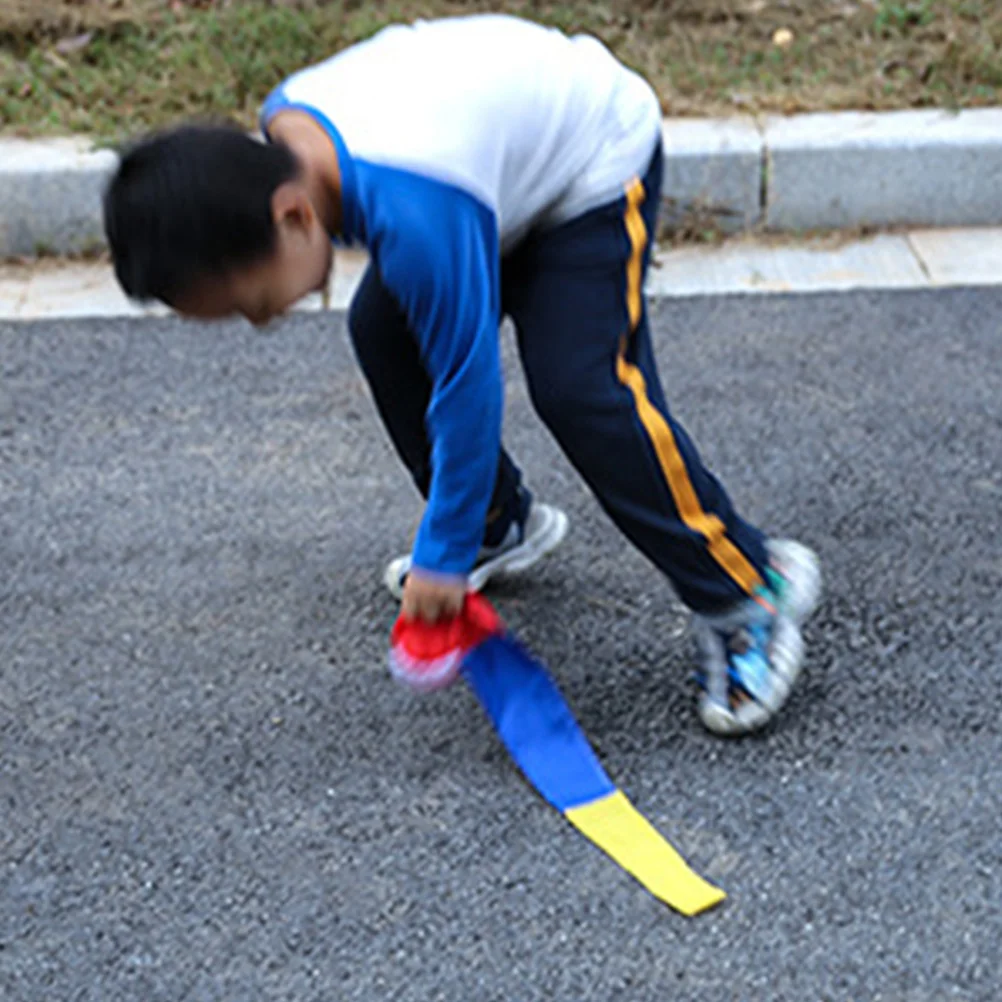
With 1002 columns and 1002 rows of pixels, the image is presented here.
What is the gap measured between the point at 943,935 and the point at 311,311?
235cm

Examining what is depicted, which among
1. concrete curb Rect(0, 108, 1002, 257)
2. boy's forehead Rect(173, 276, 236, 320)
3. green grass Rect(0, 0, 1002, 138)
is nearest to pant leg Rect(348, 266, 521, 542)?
boy's forehead Rect(173, 276, 236, 320)

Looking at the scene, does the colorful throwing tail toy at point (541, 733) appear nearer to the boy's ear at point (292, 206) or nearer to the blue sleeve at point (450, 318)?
the blue sleeve at point (450, 318)

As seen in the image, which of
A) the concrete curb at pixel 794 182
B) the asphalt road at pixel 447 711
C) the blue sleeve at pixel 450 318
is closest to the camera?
the blue sleeve at pixel 450 318

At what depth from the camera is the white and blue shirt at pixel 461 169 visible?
2021 mm

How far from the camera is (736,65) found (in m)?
4.80

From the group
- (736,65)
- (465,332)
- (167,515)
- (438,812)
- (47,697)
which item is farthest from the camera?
(736,65)

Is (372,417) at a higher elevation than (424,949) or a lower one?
lower

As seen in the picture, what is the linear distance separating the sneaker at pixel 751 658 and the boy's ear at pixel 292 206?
2.98 feet

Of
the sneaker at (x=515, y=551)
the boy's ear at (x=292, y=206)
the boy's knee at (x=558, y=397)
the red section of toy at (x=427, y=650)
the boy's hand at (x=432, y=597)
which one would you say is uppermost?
the boy's ear at (x=292, y=206)

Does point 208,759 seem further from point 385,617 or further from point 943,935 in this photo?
point 943,935

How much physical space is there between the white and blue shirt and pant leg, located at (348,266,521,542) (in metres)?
0.30

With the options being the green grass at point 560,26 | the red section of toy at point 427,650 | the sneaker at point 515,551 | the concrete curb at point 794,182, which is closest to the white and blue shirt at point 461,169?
the red section of toy at point 427,650

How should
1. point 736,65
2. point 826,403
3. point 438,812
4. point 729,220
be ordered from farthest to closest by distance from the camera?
point 736,65 → point 729,220 → point 826,403 → point 438,812

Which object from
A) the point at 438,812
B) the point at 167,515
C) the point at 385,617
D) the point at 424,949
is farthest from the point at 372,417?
the point at 424,949
